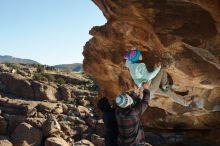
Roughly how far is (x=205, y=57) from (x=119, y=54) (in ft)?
10.7

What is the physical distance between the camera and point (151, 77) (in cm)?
905

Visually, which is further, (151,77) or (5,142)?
(5,142)

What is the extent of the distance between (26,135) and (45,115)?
23.5ft

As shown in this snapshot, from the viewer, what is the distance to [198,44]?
10.2m

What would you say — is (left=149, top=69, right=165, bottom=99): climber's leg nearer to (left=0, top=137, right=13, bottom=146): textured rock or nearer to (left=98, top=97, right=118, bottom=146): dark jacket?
(left=98, top=97, right=118, bottom=146): dark jacket

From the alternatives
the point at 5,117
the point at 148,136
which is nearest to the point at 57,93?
the point at 5,117

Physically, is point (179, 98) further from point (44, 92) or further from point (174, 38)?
point (44, 92)

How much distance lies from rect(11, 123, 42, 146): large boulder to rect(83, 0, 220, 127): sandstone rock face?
17.3m

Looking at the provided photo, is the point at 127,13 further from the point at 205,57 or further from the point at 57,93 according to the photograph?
the point at 57,93

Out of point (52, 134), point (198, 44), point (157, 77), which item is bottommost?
point (52, 134)

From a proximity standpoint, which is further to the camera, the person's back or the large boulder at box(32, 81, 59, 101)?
the large boulder at box(32, 81, 59, 101)

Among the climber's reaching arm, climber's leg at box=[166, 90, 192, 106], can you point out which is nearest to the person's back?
the climber's reaching arm

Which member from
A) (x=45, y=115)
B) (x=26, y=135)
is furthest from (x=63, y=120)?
(x=26, y=135)

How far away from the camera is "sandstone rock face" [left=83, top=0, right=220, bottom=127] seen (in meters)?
9.96
